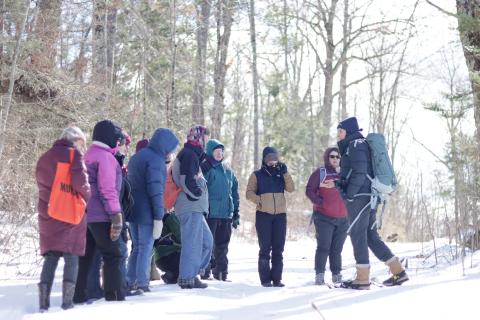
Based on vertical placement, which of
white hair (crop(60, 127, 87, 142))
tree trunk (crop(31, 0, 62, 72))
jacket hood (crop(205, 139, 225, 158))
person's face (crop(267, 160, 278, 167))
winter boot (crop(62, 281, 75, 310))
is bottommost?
winter boot (crop(62, 281, 75, 310))

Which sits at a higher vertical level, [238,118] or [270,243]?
[238,118]

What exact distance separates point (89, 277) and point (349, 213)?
3.21 m

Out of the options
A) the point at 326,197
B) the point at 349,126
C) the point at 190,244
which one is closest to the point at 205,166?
the point at 190,244

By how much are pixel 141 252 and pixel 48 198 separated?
5.93 ft

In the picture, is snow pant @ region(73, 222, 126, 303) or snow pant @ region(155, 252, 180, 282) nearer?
snow pant @ region(73, 222, 126, 303)

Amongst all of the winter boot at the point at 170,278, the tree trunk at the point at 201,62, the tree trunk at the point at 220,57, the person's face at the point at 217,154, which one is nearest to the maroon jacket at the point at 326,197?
the person's face at the point at 217,154

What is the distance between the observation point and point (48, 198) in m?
6.66

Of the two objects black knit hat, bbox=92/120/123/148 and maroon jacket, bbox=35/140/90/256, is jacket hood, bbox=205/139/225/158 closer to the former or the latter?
black knit hat, bbox=92/120/123/148

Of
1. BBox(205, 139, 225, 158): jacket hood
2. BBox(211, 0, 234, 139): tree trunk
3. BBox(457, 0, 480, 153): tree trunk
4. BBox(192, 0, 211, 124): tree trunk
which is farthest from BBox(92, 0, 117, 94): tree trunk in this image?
BBox(457, 0, 480, 153): tree trunk

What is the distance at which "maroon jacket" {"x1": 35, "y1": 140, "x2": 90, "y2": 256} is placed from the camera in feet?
21.7

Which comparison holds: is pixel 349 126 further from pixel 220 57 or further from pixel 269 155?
pixel 220 57

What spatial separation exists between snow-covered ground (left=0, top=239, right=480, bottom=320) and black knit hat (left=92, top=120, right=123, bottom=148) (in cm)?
163

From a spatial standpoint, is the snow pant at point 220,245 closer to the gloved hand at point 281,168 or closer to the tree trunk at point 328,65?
the gloved hand at point 281,168

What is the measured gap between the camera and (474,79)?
10961 mm
